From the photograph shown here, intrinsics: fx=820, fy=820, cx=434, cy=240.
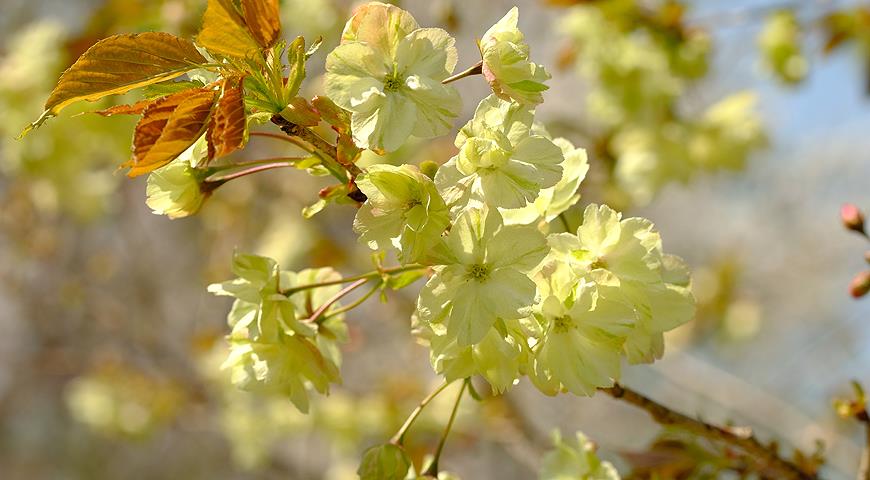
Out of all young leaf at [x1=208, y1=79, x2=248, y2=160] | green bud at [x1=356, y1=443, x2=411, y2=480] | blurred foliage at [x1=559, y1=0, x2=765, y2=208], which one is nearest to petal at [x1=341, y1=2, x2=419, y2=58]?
young leaf at [x1=208, y1=79, x2=248, y2=160]

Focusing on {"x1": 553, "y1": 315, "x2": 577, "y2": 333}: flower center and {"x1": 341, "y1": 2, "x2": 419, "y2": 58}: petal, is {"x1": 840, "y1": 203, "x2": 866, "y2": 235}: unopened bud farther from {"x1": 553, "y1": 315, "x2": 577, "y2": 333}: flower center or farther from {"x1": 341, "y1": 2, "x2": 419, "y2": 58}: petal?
{"x1": 341, "y1": 2, "x2": 419, "y2": 58}: petal

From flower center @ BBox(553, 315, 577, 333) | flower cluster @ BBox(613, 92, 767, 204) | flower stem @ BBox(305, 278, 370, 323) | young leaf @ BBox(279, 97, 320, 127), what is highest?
flower cluster @ BBox(613, 92, 767, 204)

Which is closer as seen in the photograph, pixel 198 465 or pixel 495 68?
pixel 495 68

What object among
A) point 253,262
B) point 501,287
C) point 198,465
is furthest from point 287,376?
point 198,465

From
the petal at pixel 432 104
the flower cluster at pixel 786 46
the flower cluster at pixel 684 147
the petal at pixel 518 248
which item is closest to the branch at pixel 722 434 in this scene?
the petal at pixel 518 248

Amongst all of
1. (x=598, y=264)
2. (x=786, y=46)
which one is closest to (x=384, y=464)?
(x=598, y=264)

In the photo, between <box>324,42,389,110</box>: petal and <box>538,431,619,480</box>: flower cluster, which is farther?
<box>538,431,619,480</box>: flower cluster

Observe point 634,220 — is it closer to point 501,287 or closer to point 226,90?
point 501,287
